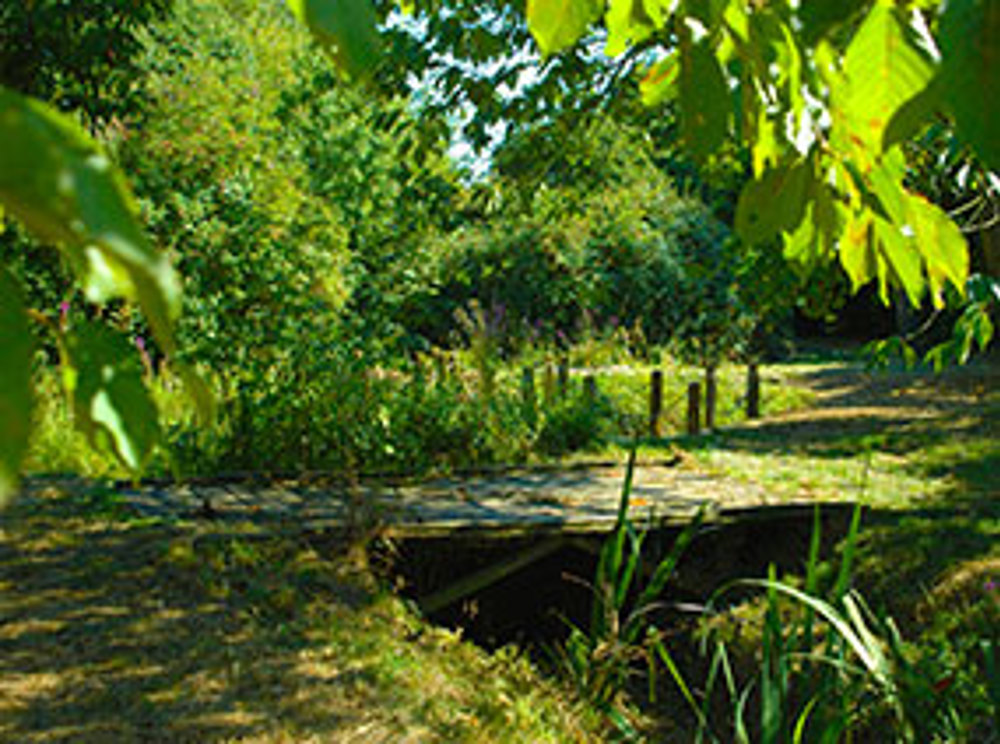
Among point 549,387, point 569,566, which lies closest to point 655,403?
point 549,387

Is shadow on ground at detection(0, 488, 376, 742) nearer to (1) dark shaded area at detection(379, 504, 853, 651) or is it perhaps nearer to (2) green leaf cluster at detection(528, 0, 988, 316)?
(1) dark shaded area at detection(379, 504, 853, 651)

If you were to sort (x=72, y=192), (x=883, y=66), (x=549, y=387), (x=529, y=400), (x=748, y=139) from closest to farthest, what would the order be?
1. (x=72, y=192)
2. (x=883, y=66)
3. (x=748, y=139)
4. (x=529, y=400)
5. (x=549, y=387)

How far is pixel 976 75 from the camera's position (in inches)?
21.0

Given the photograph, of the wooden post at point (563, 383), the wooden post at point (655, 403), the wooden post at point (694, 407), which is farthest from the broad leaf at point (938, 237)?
the wooden post at point (655, 403)

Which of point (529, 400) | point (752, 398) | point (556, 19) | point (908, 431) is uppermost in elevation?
point (556, 19)

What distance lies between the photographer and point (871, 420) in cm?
954

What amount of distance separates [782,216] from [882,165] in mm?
166

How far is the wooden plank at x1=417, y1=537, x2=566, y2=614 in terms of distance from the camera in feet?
16.2

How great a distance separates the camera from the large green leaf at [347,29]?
1.75 feet

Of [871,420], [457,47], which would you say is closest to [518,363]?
[871,420]

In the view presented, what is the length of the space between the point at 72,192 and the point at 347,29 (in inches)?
10.3

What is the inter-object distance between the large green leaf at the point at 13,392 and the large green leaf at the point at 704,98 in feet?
2.23

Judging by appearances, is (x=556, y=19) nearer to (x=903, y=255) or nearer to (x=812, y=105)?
(x=812, y=105)

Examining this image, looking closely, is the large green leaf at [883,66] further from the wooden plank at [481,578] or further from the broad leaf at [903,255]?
the wooden plank at [481,578]
